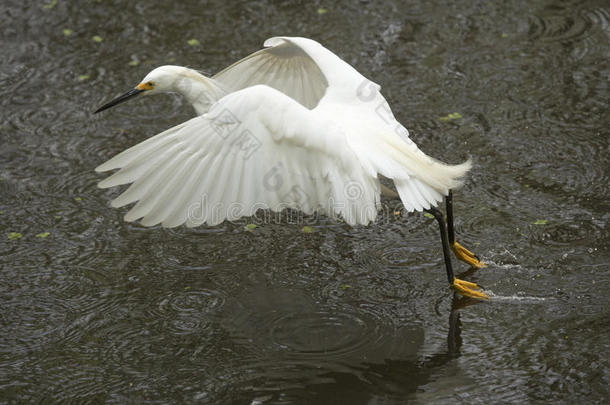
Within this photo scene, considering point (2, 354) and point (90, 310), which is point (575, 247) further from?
point (2, 354)

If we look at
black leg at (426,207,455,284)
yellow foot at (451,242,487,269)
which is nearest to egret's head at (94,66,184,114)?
black leg at (426,207,455,284)

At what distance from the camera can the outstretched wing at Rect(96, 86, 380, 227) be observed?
371 centimetres

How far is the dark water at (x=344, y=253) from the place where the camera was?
3699 mm

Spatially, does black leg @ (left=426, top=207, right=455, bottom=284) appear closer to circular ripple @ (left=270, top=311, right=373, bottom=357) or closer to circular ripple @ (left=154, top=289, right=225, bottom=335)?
circular ripple @ (left=270, top=311, right=373, bottom=357)

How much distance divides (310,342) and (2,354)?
5.05ft

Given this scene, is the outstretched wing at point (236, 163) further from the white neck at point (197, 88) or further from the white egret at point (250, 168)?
the white neck at point (197, 88)

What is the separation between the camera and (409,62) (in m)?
6.65

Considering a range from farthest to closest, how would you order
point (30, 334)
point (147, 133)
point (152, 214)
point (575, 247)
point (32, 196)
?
1. point (147, 133)
2. point (32, 196)
3. point (575, 247)
4. point (30, 334)
5. point (152, 214)

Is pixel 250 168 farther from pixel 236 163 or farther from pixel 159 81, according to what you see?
pixel 159 81

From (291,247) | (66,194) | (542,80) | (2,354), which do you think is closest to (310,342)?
(291,247)

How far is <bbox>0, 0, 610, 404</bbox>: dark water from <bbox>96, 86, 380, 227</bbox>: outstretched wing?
703 millimetres

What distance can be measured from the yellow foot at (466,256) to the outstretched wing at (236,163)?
87cm

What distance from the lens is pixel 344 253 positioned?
462cm

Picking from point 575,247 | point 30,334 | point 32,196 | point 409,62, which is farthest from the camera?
point 409,62
